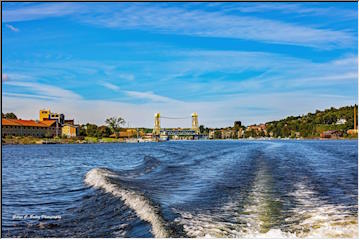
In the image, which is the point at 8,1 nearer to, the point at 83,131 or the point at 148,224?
the point at 148,224

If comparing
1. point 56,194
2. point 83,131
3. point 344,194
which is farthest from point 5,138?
point 344,194

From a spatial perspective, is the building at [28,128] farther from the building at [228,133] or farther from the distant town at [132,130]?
the building at [228,133]

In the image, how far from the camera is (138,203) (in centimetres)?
1183

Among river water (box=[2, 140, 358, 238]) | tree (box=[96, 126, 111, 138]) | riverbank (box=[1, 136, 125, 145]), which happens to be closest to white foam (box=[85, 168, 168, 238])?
river water (box=[2, 140, 358, 238])

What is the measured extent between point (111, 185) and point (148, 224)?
21.2ft

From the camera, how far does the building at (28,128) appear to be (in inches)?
3723

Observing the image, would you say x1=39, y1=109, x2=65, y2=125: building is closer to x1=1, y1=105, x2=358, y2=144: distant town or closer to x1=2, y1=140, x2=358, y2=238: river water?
x1=1, y1=105, x2=358, y2=144: distant town

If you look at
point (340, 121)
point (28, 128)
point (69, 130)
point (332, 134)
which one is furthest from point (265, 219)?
point (69, 130)

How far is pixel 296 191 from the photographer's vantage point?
13945 mm

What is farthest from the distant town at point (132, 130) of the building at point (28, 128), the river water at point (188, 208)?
the river water at point (188, 208)

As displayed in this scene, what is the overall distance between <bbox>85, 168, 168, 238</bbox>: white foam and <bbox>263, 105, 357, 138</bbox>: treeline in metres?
82.2

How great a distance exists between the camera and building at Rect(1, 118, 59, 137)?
94.6m

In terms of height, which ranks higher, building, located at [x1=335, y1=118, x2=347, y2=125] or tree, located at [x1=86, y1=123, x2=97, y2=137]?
building, located at [x1=335, y1=118, x2=347, y2=125]

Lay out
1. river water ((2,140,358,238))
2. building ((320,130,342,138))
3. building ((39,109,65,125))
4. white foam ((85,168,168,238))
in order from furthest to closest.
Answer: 1. building ((39,109,65,125))
2. building ((320,130,342,138))
3. white foam ((85,168,168,238))
4. river water ((2,140,358,238))
